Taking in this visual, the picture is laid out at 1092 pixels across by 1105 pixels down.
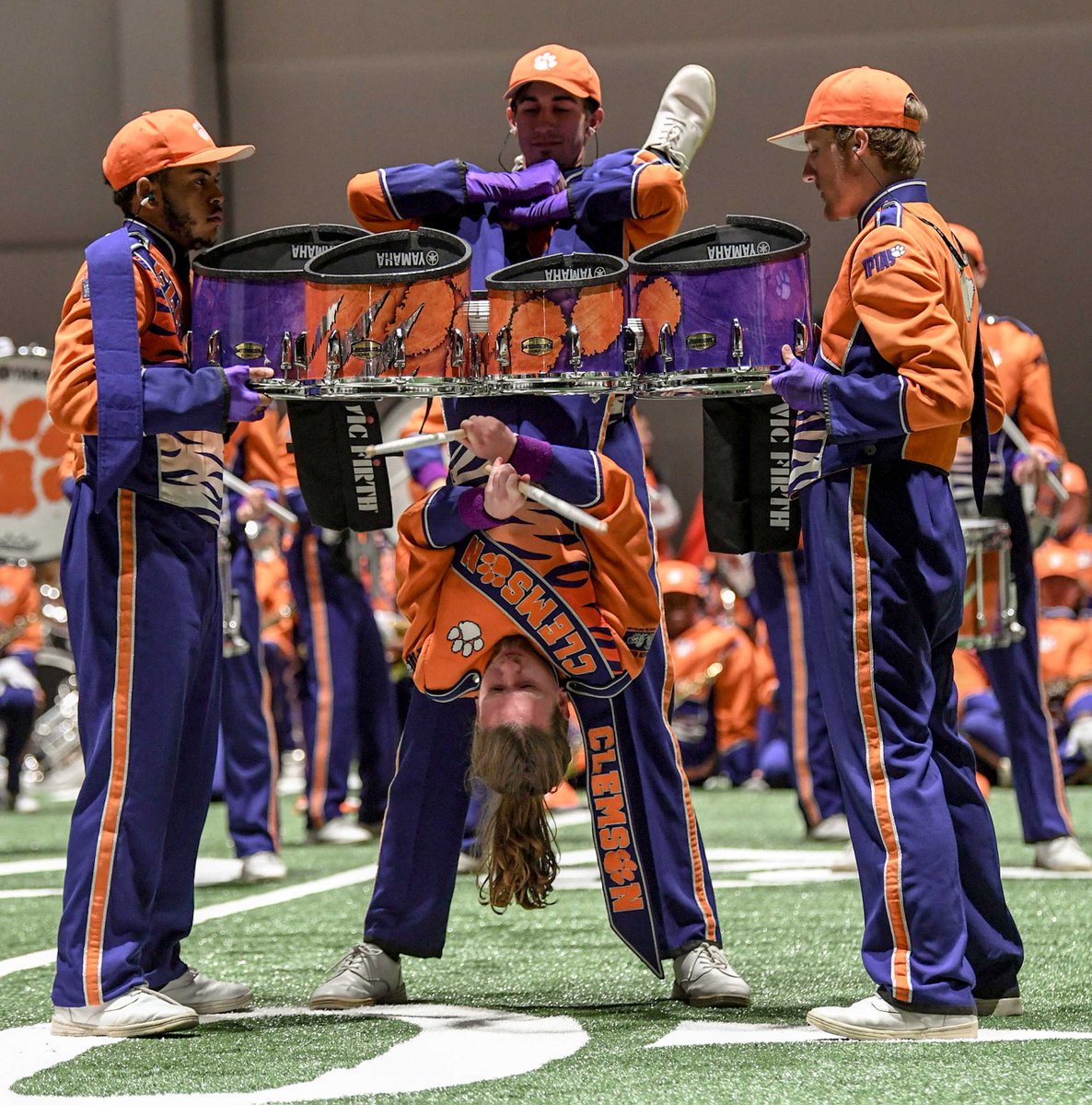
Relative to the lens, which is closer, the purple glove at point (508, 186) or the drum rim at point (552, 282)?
the drum rim at point (552, 282)

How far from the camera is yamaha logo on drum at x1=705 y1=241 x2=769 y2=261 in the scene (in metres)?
3.66

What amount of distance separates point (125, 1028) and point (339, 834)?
4124 mm

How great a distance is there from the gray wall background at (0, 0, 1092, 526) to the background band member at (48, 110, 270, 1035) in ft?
24.0

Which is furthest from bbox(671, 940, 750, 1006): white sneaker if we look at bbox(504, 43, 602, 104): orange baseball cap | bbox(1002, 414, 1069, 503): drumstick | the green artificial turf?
bbox(1002, 414, 1069, 503): drumstick

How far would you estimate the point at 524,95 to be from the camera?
13.7 feet

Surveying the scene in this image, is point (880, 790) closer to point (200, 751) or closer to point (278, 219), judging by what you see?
point (200, 751)

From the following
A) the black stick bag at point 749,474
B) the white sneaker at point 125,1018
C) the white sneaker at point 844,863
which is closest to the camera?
the white sneaker at point 125,1018

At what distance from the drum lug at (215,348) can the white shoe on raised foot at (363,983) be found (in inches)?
50.6

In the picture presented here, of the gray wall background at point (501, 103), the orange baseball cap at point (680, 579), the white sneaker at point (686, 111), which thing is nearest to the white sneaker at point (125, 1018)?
the white sneaker at point (686, 111)

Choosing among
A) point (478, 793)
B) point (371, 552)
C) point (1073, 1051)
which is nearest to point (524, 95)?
point (478, 793)

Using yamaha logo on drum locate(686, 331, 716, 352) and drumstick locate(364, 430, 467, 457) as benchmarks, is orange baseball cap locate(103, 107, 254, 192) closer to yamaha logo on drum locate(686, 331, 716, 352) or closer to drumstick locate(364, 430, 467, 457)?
drumstick locate(364, 430, 467, 457)

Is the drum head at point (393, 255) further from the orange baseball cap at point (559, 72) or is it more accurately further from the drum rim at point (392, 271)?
the orange baseball cap at point (559, 72)

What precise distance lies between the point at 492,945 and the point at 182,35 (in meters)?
7.79

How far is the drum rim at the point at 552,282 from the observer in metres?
3.56
